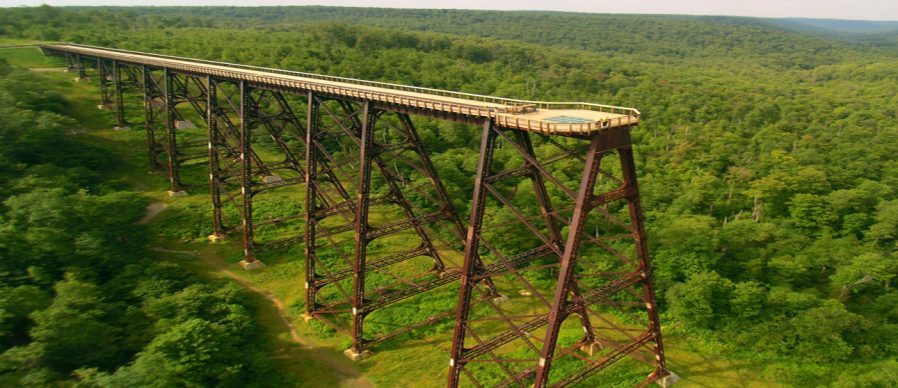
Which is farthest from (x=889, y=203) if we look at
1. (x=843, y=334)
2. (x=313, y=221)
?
(x=313, y=221)

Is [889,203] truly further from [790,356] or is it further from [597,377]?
[597,377]

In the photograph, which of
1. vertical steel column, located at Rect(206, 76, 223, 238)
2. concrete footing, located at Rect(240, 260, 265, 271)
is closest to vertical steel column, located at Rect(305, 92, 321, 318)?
concrete footing, located at Rect(240, 260, 265, 271)

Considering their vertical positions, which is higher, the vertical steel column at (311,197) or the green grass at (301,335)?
the vertical steel column at (311,197)

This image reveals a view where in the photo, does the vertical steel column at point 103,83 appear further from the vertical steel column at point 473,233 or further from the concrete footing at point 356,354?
the vertical steel column at point 473,233

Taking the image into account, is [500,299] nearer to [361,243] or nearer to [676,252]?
[361,243]

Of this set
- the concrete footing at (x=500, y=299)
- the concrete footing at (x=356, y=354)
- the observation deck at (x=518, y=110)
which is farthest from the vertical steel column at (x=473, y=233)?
the concrete footing at (x=500, y=299)

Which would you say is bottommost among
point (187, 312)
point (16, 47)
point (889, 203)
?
point (187, 312)

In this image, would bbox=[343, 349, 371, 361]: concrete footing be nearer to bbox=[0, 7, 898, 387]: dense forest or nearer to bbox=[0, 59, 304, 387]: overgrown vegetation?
bbox=[0, 59, 304, 387]: overgrown vegetation

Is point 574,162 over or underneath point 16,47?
underneath
